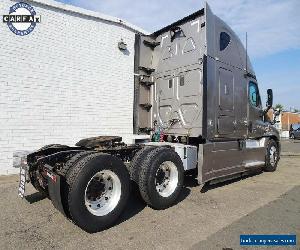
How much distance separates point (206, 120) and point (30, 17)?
569cm

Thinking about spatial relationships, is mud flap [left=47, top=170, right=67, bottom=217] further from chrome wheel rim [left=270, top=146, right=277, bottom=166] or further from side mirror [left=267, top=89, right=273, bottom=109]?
chrome wheel rim [left=270, top=146, right=277, bottom=166]

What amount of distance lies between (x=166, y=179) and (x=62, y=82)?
4.86m

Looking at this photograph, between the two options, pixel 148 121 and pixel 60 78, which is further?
pixel 60 78

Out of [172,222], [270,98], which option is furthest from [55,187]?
[270,98]

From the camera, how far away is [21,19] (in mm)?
8148

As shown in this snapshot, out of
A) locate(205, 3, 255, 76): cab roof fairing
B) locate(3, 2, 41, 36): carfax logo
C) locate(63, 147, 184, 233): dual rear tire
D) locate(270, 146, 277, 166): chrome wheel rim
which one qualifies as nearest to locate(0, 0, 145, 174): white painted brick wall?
locate(3, 2, 41, 36): carfax logo

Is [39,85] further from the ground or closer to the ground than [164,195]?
further from the ground

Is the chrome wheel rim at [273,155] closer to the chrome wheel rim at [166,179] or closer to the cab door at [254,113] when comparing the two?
the cab door at [254,113]

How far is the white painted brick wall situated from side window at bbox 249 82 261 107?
4.00 metres

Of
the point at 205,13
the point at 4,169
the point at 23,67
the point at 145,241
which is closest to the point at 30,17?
the point at 23,67

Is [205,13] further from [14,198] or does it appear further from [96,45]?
[14,198]

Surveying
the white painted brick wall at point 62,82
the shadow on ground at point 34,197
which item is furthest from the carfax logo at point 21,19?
the shadow on ground at point 34,197

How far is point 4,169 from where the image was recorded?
802cm

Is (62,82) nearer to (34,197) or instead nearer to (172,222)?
(34,197)
